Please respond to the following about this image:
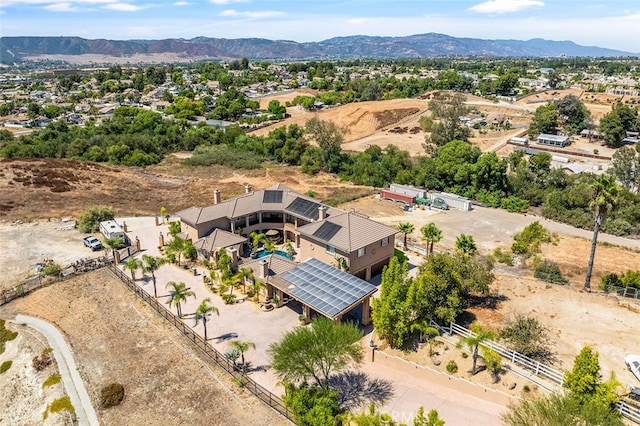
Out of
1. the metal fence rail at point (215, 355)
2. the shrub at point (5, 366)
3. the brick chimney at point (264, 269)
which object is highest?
the brick chimney at point (264, 269)

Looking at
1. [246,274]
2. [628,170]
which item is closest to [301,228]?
[246,274]

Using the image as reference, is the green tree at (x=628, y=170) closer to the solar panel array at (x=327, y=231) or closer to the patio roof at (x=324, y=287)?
the solar panel array at (x=327, y=231)

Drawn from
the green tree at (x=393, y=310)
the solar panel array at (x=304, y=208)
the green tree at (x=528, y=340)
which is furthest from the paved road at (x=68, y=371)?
the green tree at (x=528, y=340)

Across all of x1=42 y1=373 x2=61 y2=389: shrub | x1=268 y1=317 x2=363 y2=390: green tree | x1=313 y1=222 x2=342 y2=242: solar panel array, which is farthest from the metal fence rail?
x1=313 y1=222 x2=342 y2=242: solar panel array

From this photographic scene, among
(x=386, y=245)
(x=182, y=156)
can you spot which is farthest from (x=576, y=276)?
(x=182, y=156)

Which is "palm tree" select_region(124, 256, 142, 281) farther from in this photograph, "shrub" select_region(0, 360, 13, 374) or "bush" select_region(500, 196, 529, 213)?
"bush" select_region(500, 196, 529, 213)
